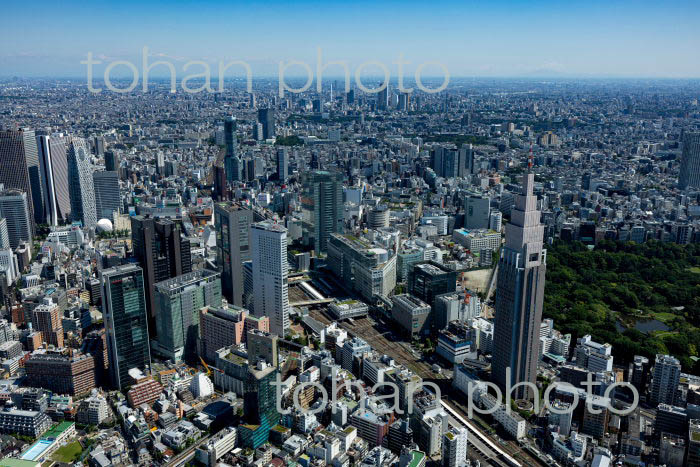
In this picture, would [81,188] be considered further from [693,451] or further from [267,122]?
[693,451]

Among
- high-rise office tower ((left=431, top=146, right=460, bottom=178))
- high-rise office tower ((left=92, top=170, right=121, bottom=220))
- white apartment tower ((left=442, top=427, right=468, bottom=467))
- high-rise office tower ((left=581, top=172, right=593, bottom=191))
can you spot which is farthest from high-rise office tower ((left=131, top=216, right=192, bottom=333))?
high-rise office tower ((left=581, top=172, right=593, bottom=191))

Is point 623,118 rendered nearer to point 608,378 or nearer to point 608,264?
point 608,264

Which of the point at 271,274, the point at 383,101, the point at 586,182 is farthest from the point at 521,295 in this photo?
the point at 383,101

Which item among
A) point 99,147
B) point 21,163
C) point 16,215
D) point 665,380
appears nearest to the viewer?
point 665,380

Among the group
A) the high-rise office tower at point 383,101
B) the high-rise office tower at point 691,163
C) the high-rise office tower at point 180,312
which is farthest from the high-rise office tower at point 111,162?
the high-rise office tower at point 383,101

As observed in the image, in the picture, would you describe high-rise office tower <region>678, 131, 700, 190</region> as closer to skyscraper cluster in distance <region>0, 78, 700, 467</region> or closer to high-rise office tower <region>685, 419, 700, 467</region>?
skyscraper cluster in distance <region>0, 78, 700, 467</region>
